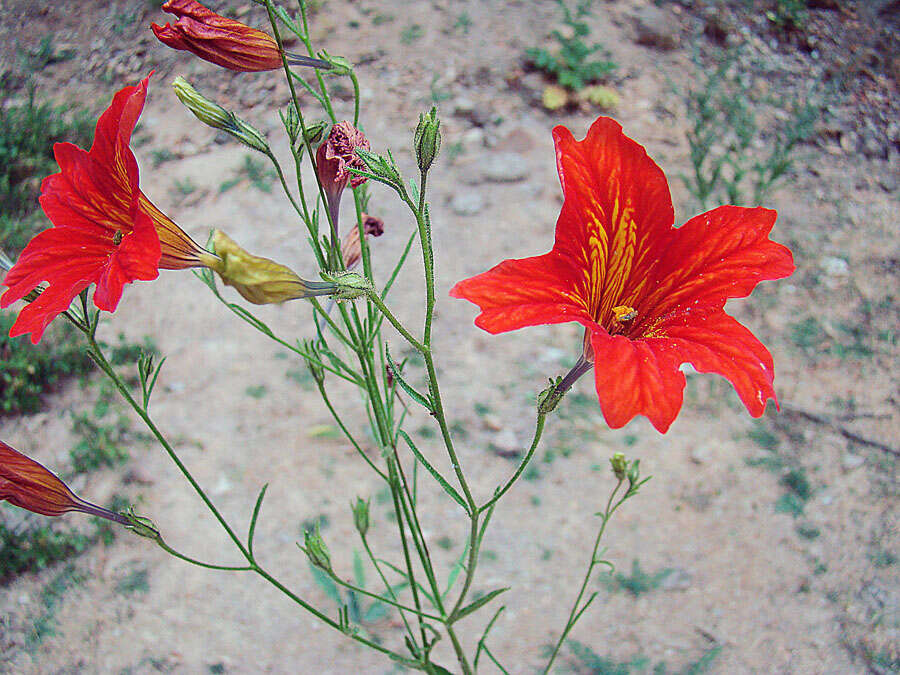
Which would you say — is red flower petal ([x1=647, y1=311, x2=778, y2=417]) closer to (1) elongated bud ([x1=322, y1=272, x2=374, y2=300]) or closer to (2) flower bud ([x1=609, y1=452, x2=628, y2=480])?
(1) elongated bud ([x1=322, y1=272, x2=374, y2=300])

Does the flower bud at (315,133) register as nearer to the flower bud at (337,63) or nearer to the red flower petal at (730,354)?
the flower bud at (337,63)

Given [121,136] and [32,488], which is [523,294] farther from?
[32,488]

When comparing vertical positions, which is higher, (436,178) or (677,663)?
(436,178)

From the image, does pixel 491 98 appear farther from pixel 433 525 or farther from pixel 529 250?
pixel 433 525

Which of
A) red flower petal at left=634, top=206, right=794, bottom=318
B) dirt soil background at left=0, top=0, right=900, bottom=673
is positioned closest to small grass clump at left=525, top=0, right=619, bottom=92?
dirt soil background at left=0, top=0, right=900, bottom=673

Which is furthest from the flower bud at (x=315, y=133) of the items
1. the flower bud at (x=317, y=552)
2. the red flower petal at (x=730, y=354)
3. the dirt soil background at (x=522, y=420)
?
the dirt soil background at (x=522, y=420)

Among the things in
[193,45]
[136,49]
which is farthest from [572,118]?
[193,45]
